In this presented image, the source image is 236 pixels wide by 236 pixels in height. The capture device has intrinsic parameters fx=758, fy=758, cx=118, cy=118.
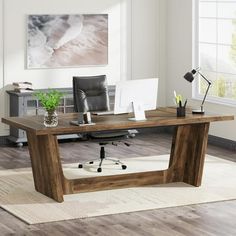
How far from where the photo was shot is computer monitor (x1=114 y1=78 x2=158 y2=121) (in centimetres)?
734

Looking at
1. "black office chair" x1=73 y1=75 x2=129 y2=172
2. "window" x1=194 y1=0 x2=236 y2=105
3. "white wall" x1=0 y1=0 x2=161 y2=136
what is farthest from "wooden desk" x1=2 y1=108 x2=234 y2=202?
"white wall" x1=0 y1=0 x2=161 y2=136

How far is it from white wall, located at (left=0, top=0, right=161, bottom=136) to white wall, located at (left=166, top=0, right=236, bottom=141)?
0.61 ft

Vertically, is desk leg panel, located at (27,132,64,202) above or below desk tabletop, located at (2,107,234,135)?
below

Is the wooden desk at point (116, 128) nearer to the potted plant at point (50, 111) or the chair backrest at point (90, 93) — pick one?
the potted plant at point (50, 111)

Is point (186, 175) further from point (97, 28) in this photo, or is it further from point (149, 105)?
point (97, 28)

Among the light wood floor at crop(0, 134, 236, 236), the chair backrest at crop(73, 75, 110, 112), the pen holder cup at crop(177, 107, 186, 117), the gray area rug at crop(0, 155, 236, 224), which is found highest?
the chair backrest at crop(73, 75, 110, 112)

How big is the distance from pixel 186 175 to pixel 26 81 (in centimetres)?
313

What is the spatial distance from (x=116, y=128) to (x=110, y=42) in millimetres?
3604

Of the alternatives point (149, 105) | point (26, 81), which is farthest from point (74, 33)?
point (149, 105)

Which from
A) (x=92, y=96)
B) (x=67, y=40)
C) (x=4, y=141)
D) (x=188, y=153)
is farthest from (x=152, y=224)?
(x=67, y=40)

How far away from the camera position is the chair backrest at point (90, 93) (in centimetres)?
838

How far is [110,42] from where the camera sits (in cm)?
Result: 1045

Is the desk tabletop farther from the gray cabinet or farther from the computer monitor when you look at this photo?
the gray cabinet

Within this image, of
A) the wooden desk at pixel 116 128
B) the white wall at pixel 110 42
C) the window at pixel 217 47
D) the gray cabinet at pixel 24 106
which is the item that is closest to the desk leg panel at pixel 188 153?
the wooden desk at pixel 116 128
